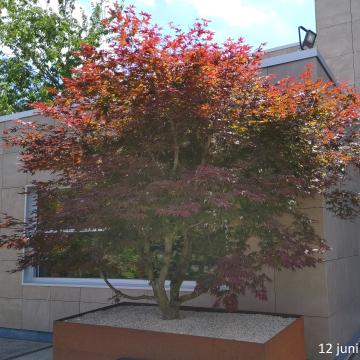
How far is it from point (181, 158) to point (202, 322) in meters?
1.76

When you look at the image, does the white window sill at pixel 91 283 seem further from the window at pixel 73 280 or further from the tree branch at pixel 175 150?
the tree branch at pixel 175 150

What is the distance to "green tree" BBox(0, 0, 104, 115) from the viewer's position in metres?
20.1

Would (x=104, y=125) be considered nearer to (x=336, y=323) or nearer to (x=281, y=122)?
(x=281, y=122)

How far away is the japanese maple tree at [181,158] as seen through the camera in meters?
4.23

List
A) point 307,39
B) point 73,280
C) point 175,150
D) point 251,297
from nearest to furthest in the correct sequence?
point 175,150
point 251,297
point 307,39
point 73,280

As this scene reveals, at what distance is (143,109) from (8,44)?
18.5 metres

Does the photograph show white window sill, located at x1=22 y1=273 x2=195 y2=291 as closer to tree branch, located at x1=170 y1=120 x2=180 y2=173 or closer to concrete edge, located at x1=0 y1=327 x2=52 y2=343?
concrete edge, located at x1=0 y1=327 x2=52 y2=343

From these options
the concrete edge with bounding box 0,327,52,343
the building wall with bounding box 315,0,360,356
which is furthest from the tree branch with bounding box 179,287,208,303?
the concrete edge with bounding box 0,327,52,343

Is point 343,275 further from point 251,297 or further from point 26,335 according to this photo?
point 26,335

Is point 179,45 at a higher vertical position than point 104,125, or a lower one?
higher

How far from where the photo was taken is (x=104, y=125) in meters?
4.86

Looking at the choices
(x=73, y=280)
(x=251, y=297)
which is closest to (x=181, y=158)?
(x=251, y=297)

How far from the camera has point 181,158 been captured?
4.94m

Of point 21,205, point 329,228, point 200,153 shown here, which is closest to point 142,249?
point 200,153
